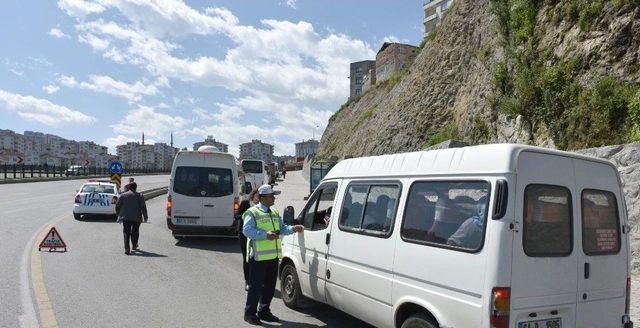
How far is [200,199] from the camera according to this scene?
44.2 feet

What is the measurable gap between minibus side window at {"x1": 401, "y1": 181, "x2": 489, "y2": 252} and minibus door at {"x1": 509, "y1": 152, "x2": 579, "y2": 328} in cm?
31

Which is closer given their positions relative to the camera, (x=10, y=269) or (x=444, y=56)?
(x=10, y=269)

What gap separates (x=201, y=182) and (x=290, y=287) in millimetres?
7149

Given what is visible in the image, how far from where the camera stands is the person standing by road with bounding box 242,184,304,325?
6.39 meters

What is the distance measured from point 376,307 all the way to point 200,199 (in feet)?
29.6

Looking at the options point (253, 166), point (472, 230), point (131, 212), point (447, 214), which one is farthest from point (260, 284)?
point (253, 166)

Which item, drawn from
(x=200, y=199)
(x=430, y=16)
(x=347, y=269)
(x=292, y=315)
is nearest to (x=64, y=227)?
(x=200, y=199)

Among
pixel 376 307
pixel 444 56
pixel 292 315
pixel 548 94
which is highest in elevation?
pixel 444 56

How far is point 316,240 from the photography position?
653 cm

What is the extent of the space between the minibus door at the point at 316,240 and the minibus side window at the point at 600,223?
2807 millimetres

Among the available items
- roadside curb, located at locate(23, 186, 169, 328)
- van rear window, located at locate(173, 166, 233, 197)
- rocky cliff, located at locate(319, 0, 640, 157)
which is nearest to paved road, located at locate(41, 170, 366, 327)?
roadside curb, located at locate(23, 186, 169, 328)

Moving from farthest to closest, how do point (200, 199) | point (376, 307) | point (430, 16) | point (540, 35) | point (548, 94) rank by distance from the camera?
point (430, 16) → point (540, 35) → point (548, 94) → point (200, 199) → point (376, 307)

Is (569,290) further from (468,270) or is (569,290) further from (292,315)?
(292,315)

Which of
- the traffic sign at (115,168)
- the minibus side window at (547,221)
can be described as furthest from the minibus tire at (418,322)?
the traffic sign at (115,168)
